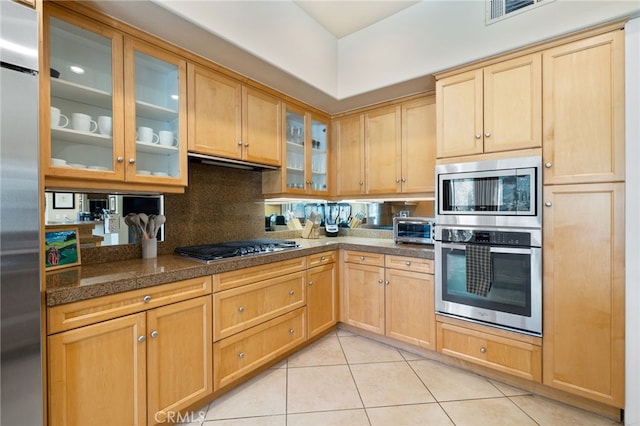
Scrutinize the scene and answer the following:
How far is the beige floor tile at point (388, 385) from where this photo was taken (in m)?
1.88

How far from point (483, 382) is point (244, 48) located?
9.73ft

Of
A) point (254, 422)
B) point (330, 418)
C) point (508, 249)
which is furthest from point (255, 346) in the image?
point (508, 249)

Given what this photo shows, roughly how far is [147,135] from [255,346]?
1.64 m

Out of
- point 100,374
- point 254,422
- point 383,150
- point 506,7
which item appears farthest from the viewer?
point 383,150

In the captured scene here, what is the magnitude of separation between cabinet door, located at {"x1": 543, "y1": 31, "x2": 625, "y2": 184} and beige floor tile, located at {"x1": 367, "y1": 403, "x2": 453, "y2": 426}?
1666 mm

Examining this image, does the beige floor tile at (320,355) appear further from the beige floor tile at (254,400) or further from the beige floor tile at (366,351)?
the beige floor tile at (254,400)

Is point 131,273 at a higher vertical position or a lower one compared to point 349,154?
lower

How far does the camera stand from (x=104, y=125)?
5.29ft

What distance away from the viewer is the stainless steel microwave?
8.29 ft

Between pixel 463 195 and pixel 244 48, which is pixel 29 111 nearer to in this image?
pixel 244 48

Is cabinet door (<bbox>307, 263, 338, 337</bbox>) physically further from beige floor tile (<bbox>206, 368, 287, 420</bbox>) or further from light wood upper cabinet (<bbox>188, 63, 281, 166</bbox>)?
light wood upper cabinet (<bbox>188, 63, 281, 166</bbox>)

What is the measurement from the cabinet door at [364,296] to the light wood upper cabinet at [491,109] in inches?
49.0

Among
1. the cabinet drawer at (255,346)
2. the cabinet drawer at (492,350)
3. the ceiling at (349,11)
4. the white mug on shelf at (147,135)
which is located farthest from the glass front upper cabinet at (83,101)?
the cabinet drawer at (492,350)

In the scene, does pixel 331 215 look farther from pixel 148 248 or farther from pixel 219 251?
pixel 148 248
